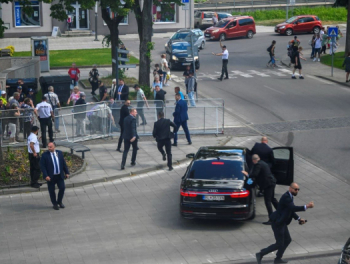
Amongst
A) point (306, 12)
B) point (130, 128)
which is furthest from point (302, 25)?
point (130, 128)

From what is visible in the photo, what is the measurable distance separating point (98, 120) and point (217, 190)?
916 centimetres

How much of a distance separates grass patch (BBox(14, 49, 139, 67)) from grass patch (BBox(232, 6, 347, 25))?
969 inches

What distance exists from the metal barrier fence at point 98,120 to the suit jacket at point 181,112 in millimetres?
1436

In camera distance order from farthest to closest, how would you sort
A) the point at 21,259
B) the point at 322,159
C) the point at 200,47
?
the point at 200,47 → the point at 322,159 → the point at 21,259

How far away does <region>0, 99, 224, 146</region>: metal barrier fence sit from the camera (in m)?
19.6

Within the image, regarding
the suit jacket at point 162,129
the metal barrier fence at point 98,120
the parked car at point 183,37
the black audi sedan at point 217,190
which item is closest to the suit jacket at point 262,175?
the black audi sedan at point 217,190

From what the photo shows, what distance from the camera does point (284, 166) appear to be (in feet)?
47.9

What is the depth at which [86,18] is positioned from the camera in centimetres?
5397

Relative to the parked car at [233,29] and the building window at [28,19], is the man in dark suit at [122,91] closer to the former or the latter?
the parked car at [233,29]

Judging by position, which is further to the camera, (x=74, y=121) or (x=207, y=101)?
(x=207, y=101)

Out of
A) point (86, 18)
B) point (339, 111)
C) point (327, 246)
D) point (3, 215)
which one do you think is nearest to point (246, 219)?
point (327, 246)

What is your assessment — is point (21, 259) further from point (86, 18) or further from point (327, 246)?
point (86, 18)

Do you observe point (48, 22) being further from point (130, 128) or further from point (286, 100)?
point (130, 128)

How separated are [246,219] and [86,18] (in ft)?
144
